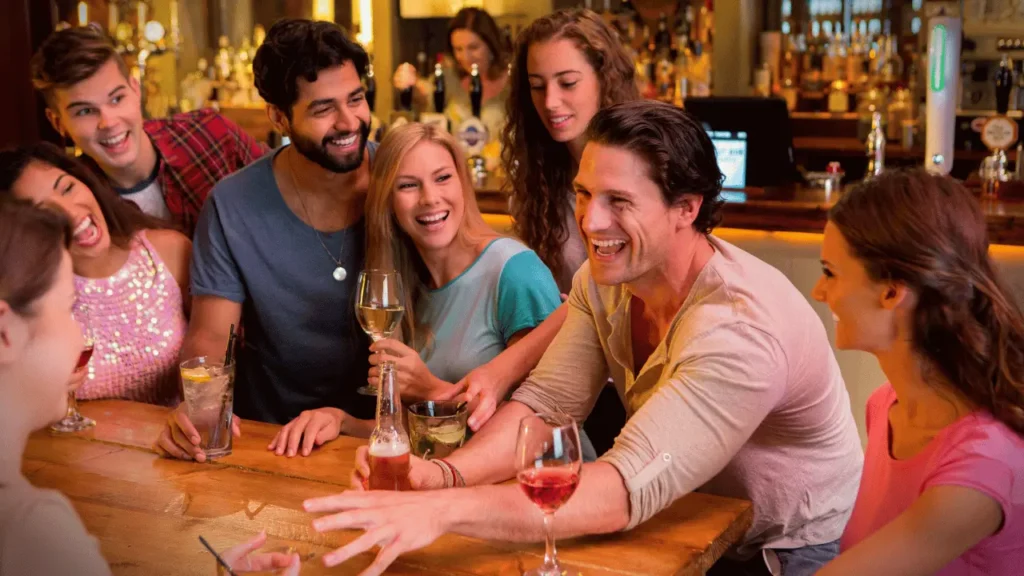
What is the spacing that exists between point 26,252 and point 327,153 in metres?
1.61

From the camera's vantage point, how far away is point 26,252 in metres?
0.97

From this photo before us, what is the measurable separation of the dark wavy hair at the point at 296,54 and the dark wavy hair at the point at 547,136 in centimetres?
59

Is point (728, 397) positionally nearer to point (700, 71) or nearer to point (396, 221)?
point (396, 221)

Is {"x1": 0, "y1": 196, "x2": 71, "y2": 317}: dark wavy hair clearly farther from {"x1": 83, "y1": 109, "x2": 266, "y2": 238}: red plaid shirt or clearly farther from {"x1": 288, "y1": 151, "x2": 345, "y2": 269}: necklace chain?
{"x1": 83, "y1": 109, "x2": 266, "y2": 238}: red plaid shirt

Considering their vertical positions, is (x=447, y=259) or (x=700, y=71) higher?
(x=700, y=71)

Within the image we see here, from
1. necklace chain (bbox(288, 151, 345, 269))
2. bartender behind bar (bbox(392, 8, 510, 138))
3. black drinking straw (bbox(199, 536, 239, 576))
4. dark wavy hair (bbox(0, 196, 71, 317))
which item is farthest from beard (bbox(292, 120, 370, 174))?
bartender behind bar (bbox(392, 8, 510, 138))

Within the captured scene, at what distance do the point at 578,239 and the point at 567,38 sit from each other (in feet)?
1.76

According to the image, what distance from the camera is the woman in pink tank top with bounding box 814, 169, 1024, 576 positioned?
1.42 metres

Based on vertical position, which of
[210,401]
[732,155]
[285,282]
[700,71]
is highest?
[700,71]

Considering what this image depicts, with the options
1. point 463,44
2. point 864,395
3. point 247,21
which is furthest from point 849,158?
point 247,21

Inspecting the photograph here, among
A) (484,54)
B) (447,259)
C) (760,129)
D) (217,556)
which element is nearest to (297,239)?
(447,259)

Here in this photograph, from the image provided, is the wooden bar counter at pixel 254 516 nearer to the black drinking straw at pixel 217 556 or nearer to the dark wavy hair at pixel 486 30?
the black drinking straw at pixel 217 556

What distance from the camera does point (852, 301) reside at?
62.7 inches

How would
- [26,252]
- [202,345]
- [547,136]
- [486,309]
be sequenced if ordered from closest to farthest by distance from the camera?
[26,252]
[486,309]
[202,345]
[547,136]
